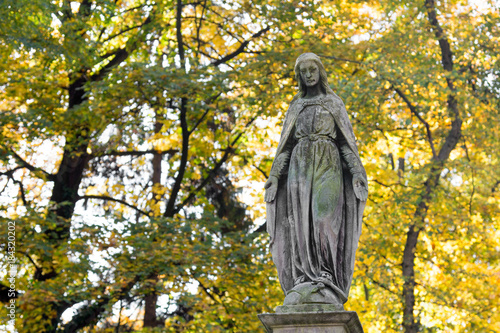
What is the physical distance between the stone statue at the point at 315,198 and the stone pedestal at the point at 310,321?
0.15 meters

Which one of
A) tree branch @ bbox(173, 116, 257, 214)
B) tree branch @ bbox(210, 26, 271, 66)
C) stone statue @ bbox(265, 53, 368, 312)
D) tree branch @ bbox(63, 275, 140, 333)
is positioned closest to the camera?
stone statue @ bbox(265, 53, 368, 312)

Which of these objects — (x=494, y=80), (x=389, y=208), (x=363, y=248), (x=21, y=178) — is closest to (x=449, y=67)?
(x=494, y=80)

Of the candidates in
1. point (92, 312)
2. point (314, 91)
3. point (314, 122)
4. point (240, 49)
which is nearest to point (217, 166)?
point (240, 49)

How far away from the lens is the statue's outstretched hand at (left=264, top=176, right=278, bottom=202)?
5.66 metres

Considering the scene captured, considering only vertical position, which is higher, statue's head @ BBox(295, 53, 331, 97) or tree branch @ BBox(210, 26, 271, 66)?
tree branch @ BBox(210, 26, 271, 66)

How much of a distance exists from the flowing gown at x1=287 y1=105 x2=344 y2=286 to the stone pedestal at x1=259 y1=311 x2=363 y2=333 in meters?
0.40

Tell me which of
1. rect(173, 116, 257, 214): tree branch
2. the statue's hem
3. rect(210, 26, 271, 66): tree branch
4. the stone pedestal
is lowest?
the stone pedestal

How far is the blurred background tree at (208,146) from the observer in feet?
40.2

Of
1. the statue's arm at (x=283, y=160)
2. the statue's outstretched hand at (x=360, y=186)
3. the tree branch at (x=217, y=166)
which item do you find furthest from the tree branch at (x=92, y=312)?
the statue's outstretched hand at (x=360, y=186)

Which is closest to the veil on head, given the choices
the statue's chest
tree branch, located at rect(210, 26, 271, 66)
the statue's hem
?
the statue's chest

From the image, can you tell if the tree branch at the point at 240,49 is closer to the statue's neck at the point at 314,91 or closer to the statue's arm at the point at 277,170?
the statue's neck at the point at 314,91

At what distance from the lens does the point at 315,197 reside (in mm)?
5438

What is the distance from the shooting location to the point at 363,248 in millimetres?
14172

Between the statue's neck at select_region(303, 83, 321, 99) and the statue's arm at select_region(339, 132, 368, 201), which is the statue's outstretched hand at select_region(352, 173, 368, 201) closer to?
the statue's arm at select_region(339, 132, 368, 201)
